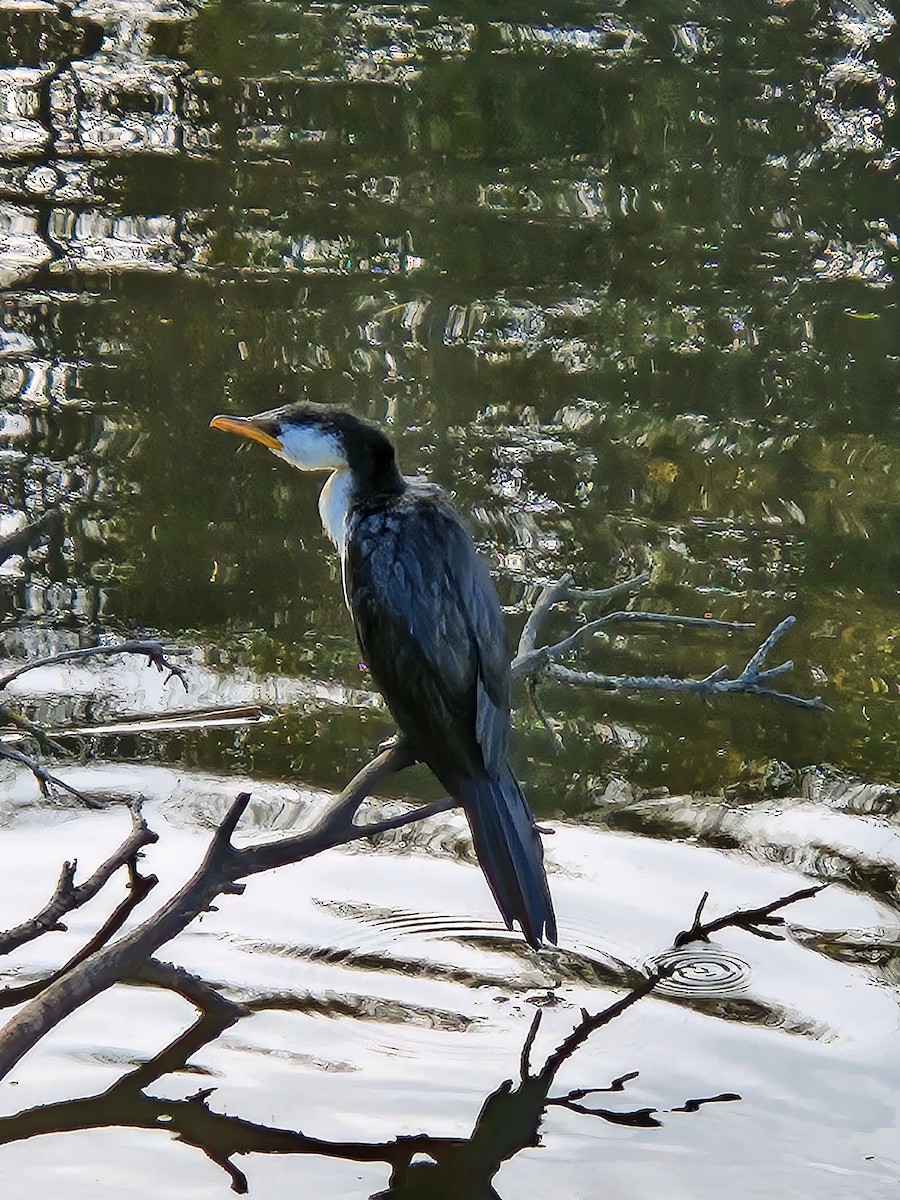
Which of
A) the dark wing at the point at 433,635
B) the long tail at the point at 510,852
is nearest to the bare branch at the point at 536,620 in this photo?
the dark wing at the point at 433,635

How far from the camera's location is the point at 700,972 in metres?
3.64

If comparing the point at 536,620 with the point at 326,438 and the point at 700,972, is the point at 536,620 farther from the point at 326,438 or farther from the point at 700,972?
the point at 700,972

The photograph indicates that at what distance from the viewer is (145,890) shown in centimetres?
297

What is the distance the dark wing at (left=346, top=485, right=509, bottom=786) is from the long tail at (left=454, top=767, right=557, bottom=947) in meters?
0.04

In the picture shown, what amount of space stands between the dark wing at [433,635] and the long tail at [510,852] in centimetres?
4

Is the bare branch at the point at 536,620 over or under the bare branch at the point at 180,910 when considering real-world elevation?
over

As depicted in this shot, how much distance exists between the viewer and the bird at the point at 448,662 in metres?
3.13

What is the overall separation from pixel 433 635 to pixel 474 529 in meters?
2.51

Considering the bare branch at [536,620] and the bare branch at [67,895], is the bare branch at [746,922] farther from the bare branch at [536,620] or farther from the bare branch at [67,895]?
the bare branch at [67,895]

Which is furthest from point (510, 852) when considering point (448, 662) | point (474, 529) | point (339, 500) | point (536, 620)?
point (474, 529)

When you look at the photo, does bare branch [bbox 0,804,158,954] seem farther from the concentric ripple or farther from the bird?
the concentric ripple

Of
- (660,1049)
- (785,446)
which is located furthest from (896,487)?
(660,1049)

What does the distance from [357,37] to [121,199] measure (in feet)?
8.13

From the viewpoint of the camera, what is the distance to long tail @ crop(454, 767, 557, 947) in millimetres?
3104
